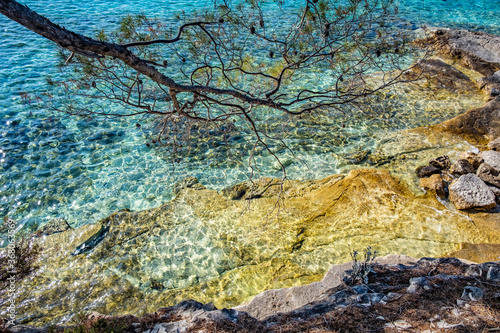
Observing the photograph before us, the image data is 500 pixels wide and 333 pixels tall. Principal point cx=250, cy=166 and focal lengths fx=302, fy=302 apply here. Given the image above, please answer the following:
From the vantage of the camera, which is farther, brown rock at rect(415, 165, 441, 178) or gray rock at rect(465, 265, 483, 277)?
brown rock at rect(415, 165, 441, 178)

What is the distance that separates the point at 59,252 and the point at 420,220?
235 inches

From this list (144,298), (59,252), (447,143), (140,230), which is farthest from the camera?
(447,143)

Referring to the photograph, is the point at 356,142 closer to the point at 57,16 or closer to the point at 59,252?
the point at 59,252

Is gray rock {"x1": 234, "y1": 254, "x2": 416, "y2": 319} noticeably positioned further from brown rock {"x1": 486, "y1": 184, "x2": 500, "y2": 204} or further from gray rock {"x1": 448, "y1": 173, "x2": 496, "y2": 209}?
brown rock {"x1": 486, "y1": 184, "x2": 500, "y2": 204}

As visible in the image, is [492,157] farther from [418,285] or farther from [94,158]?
[94,158]

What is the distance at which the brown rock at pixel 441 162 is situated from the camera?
605cm

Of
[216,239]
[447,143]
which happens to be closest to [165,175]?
[216,239]

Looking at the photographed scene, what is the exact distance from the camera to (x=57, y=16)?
40.0ft

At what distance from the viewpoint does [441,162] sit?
607 centimetres

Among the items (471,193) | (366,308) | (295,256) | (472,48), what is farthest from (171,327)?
(472,48)

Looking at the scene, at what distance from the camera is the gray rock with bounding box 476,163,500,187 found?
5.52 meters

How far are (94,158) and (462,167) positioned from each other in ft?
25.2

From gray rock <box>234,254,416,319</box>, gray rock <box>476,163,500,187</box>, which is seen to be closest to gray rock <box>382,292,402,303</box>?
gray rock <box>234,254,416,319</box>

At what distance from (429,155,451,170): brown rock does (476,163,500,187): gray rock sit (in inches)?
20.0
